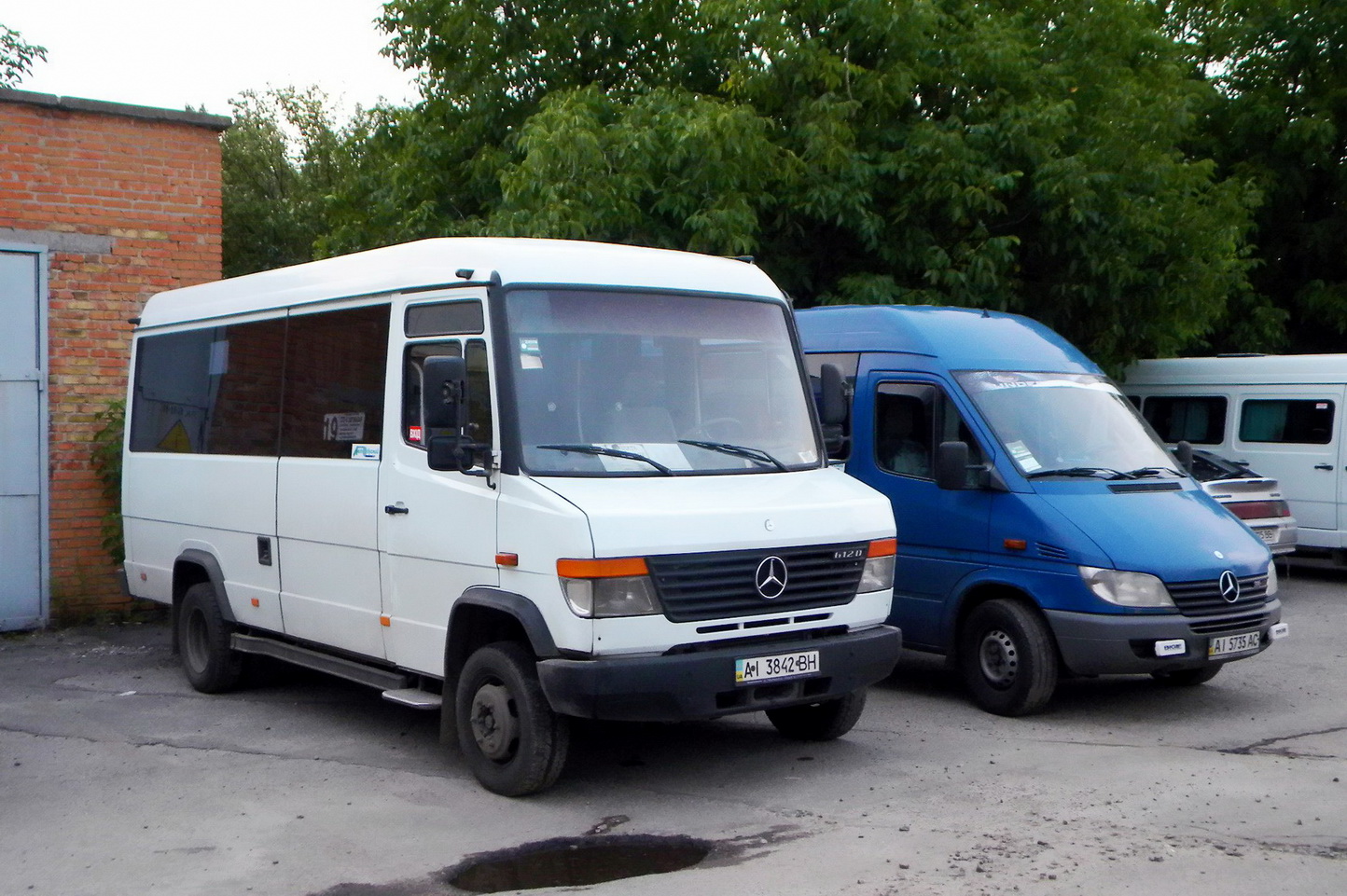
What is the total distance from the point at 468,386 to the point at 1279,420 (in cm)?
1207

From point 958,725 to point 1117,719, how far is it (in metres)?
0.98

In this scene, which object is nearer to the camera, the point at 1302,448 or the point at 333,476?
the point at 333,476

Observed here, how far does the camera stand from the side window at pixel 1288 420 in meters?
15.8

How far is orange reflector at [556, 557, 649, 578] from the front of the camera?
20.6 feet

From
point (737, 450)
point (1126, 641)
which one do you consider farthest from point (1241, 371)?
point (737, 450)

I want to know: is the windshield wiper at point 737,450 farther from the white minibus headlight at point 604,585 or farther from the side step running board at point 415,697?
the side step running board at point 415,697

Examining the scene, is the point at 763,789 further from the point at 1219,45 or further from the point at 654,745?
the point at 1219,45

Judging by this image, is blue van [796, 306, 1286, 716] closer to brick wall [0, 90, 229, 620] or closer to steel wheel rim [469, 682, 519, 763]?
steel wheel rim [469, 682, 519, 763]

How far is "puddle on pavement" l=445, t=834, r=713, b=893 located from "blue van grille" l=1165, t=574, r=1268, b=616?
3.54 metres

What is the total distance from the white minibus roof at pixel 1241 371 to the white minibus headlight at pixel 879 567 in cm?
1025

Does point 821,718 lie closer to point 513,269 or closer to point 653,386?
point 653,386

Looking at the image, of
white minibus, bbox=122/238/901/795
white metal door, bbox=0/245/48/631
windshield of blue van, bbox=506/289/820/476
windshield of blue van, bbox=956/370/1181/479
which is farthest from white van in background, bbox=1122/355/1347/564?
white metal door, bbox=0/245/48/631

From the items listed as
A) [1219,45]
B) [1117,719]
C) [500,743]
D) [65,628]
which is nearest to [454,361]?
[500,743]

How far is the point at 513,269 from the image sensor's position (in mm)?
6977
